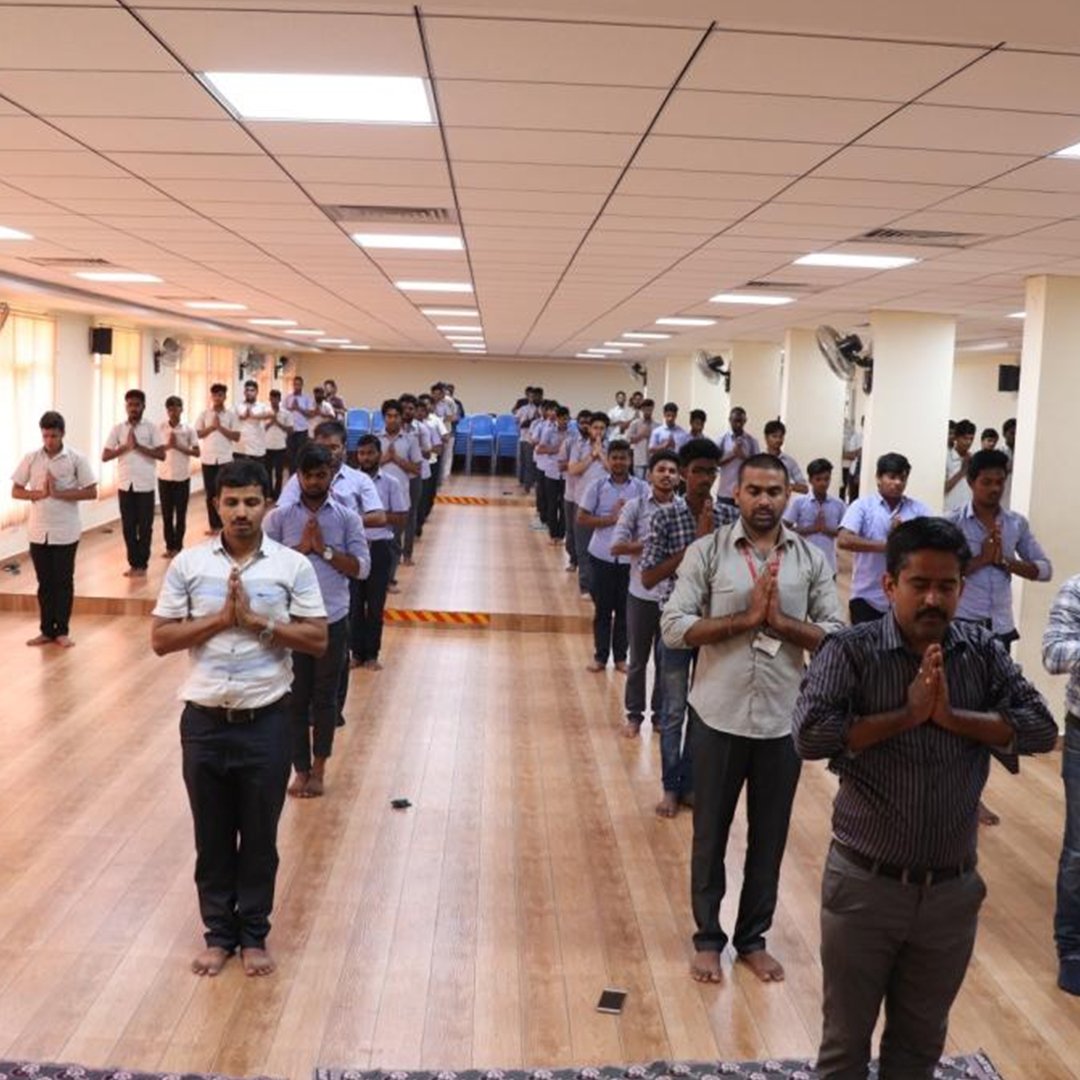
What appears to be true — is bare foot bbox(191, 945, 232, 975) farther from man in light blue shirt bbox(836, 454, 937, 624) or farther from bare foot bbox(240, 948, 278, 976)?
man in light blue shirt bbox(836, 454, 937, 624)

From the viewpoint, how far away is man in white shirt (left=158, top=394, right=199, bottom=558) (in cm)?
1197

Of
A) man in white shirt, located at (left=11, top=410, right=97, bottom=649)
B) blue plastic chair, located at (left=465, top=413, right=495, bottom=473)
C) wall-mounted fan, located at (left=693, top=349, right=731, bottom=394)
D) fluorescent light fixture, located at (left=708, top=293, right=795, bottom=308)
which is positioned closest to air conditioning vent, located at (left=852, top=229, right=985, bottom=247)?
fluorescent light fixture, located at (left=708, top=293, right=795, bottom=308)

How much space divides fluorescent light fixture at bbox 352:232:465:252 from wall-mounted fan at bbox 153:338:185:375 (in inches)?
400

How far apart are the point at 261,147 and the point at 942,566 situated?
308 cm

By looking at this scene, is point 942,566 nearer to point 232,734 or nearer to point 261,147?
point 232,734

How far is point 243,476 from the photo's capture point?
13.4ft

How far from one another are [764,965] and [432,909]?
1.25 metres

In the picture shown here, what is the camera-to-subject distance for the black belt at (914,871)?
275 cm

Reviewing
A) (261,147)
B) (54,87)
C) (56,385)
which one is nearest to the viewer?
(54,87)

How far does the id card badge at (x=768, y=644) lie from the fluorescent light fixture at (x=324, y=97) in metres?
1.93

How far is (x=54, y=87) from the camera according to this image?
3.79m

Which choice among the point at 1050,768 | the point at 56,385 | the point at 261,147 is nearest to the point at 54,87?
the point at 261,147

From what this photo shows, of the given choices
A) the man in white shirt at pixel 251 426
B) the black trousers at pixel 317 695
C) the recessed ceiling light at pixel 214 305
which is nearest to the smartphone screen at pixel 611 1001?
the black trousers at pixel 317 695

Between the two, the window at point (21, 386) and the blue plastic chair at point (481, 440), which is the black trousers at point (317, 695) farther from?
the blue plastic chair at point (481, 440)
